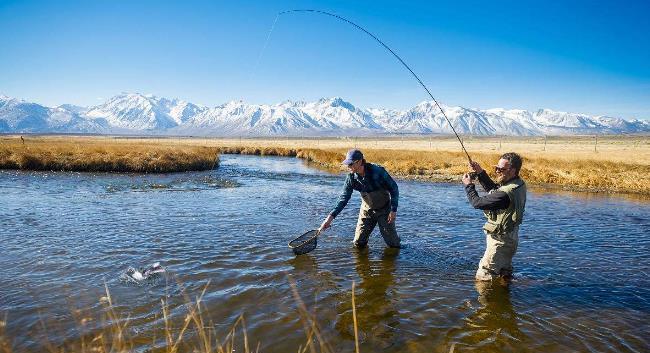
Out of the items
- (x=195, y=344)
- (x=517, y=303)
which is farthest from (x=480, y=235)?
(x=195, y=344)

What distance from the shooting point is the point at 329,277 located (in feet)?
28.8

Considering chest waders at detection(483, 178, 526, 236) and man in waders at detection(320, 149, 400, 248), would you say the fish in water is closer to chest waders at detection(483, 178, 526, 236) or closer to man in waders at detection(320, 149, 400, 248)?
man in waders at detection(320, 149, 400, 248)

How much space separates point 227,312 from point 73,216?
10.1 m

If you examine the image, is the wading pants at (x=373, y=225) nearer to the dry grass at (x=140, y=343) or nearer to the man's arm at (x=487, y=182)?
the man's arm at (x=487, y=182)

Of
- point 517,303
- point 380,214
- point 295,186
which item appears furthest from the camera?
point 295,186

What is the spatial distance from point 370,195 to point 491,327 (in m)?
3.98

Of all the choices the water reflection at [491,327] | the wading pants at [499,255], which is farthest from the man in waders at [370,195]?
the water reflection at [491,327]

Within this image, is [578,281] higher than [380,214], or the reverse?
[380,214]

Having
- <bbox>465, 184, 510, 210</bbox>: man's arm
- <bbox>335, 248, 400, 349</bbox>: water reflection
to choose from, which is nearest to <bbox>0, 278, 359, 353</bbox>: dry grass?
<bbox>335, 248, 400, 349</bbox>: water reflection

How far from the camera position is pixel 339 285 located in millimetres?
8289

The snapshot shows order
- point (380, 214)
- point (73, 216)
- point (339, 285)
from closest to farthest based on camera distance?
1. point (339, 285)
2. point (380, 214)
3. point (73, 216)

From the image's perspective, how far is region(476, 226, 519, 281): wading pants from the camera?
7.47 m

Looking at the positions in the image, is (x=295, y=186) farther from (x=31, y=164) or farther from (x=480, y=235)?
(x=31, y=164)

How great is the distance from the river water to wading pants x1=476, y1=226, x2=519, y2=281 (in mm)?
335
